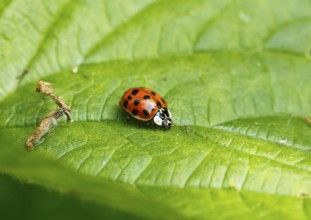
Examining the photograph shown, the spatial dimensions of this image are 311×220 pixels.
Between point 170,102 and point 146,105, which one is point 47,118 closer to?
point 146,105

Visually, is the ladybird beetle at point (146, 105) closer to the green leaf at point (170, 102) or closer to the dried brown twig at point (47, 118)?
the green leaf at point (170, 102)

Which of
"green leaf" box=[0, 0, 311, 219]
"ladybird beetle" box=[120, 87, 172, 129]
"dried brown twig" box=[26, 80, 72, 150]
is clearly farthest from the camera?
"ladybird beetle" box=[120, 87, 172, 129]

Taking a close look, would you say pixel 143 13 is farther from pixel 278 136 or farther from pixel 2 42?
pixel 278 136

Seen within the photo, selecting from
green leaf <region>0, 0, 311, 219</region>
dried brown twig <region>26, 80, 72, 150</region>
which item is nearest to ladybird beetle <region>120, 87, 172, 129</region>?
green leaf <region>0, 0, 311, 219</region>

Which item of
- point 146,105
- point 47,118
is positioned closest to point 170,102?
point 146,105

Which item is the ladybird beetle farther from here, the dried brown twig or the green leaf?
Result: the dried brown twig

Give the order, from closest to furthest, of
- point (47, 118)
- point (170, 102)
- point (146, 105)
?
point (47, 118), point (146, 105), point (170, 102)
